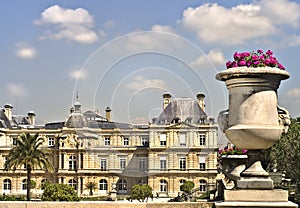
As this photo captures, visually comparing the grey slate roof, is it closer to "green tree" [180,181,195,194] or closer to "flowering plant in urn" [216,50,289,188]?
"green tree" [180,181,195,194]

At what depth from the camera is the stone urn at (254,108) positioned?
21.3 feet

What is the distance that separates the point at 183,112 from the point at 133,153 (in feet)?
25.0

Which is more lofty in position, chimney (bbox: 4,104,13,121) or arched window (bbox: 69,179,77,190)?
chimney (bbox: 4,104,13,121)

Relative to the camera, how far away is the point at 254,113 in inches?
258

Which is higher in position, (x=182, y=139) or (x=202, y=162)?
(x=182, y=139)

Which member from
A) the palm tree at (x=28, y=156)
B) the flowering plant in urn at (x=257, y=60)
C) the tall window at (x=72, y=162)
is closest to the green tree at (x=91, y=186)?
the tall window at (x=72, y=162)

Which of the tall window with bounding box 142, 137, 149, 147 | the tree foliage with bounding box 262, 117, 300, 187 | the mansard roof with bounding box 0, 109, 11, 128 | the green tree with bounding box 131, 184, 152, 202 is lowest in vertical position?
the green tree with bounding box 131, 184, 152, 202

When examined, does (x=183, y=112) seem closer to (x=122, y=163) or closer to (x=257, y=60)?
(x=122, y=163)

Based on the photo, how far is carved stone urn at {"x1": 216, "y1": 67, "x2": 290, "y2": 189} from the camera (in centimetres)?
649

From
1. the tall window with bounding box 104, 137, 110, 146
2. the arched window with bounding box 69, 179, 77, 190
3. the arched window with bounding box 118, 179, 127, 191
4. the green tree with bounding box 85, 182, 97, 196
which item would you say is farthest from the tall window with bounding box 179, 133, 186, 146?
the arched window with bounding box 69, 179, 77, 190

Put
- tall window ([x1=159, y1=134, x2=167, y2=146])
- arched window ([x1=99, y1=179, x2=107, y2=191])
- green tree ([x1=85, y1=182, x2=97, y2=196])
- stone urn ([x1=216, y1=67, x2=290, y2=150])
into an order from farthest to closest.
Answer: tall window ([x1=159, y1=134, x2=167, y2=146]), arched window ([x1=99, y1=179, x2=107, y2=191]), green tree ([x1=85, y1=182, x2=97, y2=196]), stone urn ([x1=216, y1=67, x2=290, y2=150])

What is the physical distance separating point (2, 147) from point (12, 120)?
25.6ft

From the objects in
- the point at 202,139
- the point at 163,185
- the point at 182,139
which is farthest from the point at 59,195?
the point at 202,139

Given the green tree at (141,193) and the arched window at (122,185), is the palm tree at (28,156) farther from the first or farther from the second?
the arched window at (122,185)
